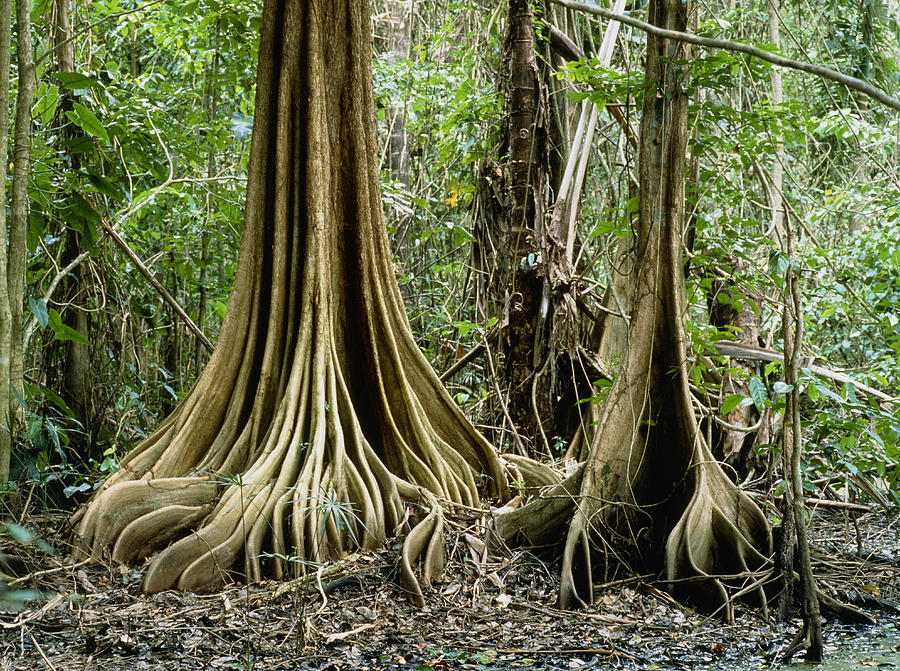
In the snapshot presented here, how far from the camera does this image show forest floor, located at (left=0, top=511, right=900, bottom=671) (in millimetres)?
3184

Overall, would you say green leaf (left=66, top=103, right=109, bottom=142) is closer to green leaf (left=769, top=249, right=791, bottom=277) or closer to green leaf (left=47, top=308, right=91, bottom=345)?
green leaf (left=47, top=308, right=91, bottom=345)

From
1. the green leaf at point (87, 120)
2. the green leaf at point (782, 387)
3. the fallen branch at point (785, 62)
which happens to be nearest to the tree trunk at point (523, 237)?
the green leaf at point (782, 387)

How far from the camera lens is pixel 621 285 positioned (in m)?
6.62

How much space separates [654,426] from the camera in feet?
14.4

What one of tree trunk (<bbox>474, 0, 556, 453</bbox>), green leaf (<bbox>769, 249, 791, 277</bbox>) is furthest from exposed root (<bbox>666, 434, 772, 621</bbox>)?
tree trunk (<bbox>474, 0, 556, 453</bbox>)

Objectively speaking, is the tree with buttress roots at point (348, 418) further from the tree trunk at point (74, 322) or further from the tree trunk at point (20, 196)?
the tree trunk at point (74, 322)

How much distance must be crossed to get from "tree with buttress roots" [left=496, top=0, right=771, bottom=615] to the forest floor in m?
0.25

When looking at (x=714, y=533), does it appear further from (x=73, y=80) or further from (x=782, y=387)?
(x=73, y=80)

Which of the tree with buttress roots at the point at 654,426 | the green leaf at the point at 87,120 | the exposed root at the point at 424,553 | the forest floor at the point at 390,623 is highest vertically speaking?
the green leaf at the point at 87,120

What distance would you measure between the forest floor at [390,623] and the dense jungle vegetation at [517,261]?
267 mm

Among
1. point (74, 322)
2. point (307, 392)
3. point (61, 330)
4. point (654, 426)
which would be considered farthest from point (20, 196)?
point (654, 426)

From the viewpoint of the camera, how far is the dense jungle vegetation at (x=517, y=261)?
4281mm

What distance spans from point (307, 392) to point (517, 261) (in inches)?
98.6

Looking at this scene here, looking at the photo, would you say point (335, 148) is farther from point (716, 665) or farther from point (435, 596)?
point (716, 665)
